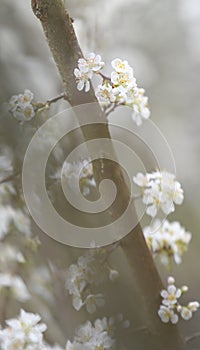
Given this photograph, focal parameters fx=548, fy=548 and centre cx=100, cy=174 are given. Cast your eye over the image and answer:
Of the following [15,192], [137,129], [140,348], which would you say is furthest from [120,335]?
Result: [137,129]

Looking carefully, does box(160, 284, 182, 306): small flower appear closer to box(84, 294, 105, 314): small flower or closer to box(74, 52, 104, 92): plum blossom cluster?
box(84, 294, 105, 314): small flower

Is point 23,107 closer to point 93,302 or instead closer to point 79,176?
point 79,176

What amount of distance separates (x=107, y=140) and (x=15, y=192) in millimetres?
101

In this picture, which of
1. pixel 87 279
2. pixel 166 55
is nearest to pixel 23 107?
pixel 87 279

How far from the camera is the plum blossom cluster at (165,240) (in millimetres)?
550

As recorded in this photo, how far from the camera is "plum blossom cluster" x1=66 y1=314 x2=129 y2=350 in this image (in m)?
0.49

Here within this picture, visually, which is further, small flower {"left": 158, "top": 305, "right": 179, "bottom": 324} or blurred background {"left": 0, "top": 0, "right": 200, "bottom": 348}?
blurred background {"left": 0, "top": 0, "right": 200, "bottom": 348}

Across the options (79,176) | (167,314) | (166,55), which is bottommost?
(167,314)

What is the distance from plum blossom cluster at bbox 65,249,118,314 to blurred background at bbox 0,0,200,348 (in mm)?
193

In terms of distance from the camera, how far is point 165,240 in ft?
1.82

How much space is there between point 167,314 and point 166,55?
0.50 metres

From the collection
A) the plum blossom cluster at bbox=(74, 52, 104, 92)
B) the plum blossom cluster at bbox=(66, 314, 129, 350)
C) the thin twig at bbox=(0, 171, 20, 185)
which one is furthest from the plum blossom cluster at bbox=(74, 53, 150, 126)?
the plum blossom cluster at bbox=(66, 314, 129, 350)

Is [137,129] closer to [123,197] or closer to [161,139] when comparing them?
[161,139]

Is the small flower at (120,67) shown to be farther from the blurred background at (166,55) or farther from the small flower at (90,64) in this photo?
the blurred background at (166,55)
